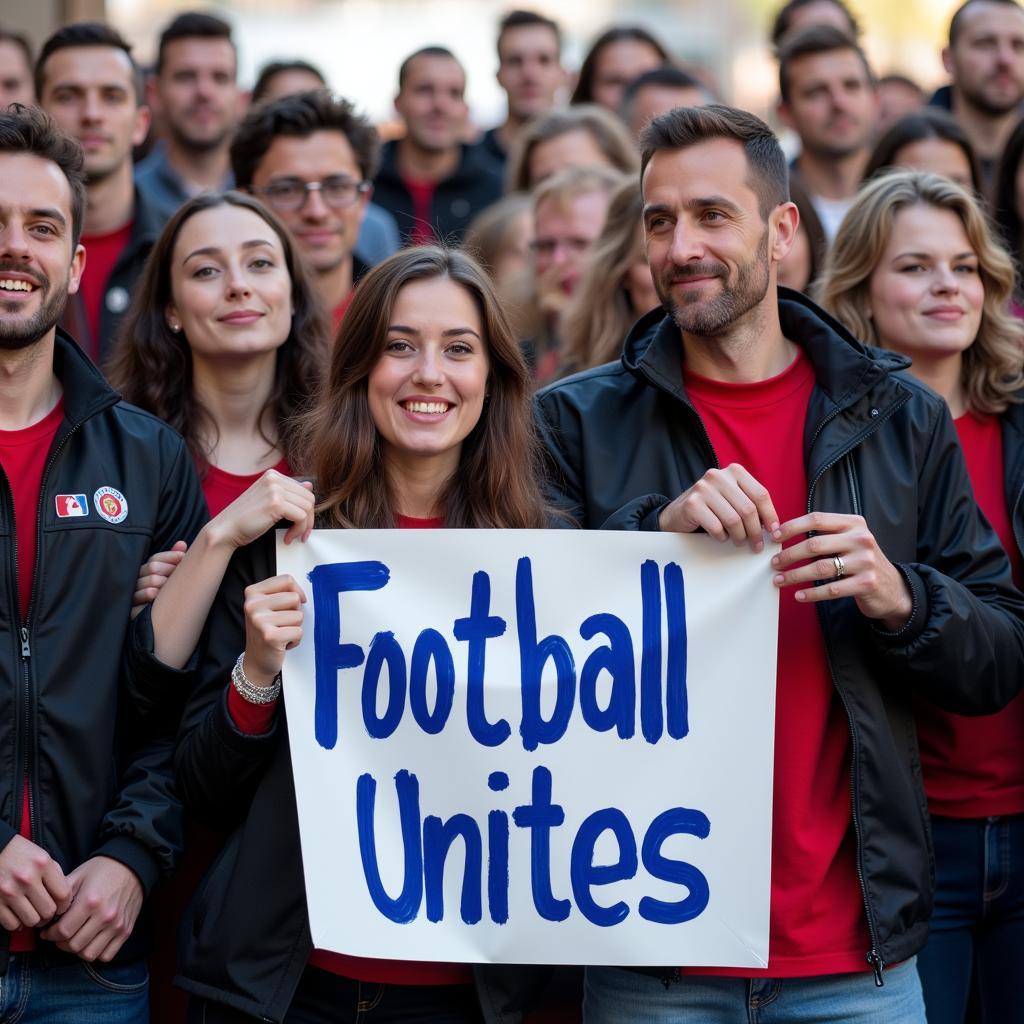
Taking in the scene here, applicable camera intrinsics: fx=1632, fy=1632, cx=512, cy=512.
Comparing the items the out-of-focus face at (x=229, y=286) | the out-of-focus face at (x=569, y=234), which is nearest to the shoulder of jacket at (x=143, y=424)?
the out-of-focus face at (x=229, y=286)

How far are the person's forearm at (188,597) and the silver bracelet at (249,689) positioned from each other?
0.16 meters

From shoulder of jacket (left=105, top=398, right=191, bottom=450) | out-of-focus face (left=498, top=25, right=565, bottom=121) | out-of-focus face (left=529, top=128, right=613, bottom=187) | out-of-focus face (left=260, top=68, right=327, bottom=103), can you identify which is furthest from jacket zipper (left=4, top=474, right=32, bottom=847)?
out-of-focus face (left=498, top=25, right=565, bottom=121)

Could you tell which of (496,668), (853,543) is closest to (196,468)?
(496,668)

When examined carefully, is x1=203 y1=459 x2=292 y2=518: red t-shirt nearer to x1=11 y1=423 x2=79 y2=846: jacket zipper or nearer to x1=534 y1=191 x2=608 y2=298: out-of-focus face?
x1=11 y1=423 x2=79 y2=846: jacket zipper

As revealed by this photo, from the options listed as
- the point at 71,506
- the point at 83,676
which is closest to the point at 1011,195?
the point at 71,506

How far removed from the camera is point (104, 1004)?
133 inches

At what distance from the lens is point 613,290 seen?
5227 mm

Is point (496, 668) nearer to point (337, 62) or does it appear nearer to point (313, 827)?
point (313, 827)

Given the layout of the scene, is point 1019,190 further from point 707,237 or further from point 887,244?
point 707,237

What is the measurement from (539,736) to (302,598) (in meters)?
0.56

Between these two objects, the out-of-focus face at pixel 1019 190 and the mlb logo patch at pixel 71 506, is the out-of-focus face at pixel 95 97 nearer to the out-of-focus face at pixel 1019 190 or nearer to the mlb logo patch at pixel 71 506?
the mlb logo patch at pixel 71 506

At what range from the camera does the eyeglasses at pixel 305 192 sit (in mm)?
5594

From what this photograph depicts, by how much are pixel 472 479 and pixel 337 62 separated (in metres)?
32.4

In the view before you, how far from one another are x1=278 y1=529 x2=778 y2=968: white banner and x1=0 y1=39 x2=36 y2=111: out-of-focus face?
15.2 ft
